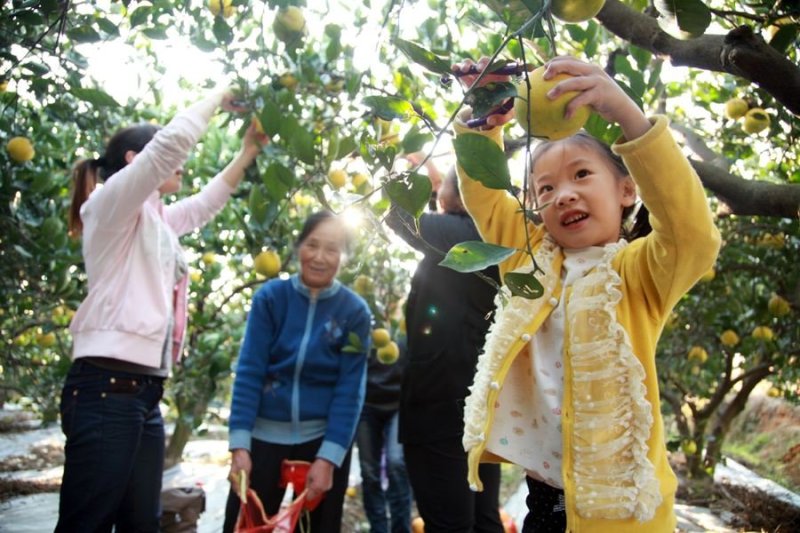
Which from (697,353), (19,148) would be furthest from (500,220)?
(697,353)

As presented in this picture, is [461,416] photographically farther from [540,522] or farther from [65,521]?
[65,521]

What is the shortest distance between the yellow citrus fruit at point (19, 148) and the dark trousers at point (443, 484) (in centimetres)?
188

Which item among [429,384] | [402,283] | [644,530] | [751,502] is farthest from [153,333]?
[751,502]

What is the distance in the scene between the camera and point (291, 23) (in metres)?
1.87

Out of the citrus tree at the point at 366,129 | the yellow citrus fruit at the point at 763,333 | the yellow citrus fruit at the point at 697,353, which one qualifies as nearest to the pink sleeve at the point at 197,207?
the citrus tree at the point at 366,129

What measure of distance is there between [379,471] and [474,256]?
8.74ft

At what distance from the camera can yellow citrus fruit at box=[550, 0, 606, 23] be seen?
0.83m

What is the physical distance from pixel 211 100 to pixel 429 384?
39.7 inches

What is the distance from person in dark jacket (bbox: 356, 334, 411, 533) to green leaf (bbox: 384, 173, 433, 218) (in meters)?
2.34

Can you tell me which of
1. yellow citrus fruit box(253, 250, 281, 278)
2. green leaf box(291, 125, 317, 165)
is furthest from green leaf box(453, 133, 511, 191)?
yellow citrus fruit box(253, 250, 281, 278)

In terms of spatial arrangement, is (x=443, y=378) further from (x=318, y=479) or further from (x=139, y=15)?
(x=139, y=15)

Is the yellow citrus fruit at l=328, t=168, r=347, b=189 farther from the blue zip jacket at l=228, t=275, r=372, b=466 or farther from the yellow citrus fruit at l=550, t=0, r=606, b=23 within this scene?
the yellow citrus fruit at l=550, t=0, r=606, b=23

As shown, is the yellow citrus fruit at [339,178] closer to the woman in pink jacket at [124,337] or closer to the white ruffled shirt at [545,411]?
the woman in pink jacket at [124,337]

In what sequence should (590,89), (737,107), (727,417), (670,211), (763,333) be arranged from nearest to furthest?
1. (590,89)
2. (670,211)
3. (737,107)
4. (763,333)
5. (727,417)
